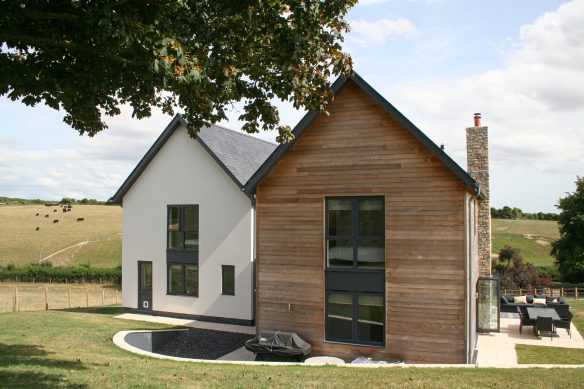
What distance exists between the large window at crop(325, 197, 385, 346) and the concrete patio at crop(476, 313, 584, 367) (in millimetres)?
3180

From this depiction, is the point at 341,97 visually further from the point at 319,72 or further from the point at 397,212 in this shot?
the point at 319,72

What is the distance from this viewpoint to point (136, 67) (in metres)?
8.40

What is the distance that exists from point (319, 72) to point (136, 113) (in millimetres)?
4006

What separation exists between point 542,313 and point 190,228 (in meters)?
14.0

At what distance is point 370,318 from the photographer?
13.8 m

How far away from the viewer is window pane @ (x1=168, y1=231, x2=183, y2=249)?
2133cm

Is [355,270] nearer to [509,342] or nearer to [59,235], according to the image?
[509,342]

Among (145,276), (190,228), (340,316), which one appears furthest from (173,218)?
(340,316)

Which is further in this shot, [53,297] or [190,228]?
[53,297]

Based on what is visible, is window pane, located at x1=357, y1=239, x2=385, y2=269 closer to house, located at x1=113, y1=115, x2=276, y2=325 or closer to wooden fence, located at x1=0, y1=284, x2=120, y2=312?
house, located at x1=113, y1=115, x2=276, y2=325

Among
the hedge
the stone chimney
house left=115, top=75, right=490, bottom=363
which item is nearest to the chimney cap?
the stone chimney

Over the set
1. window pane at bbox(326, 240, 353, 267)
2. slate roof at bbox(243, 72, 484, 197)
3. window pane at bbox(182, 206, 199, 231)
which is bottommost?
window pane at bbox(326, 240, 353, 267)

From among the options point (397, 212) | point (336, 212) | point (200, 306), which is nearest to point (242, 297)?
point (200, 306)

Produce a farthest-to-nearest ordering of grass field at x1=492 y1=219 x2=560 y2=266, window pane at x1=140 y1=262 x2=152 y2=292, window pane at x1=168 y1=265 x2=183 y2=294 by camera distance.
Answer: grass field at x1=492 y1=219 x2=560 y2=266, window pane at x1=140 y1=262 x2=152 y2=292, window pane at x1=168 y1=265 x2=183 y2=294
